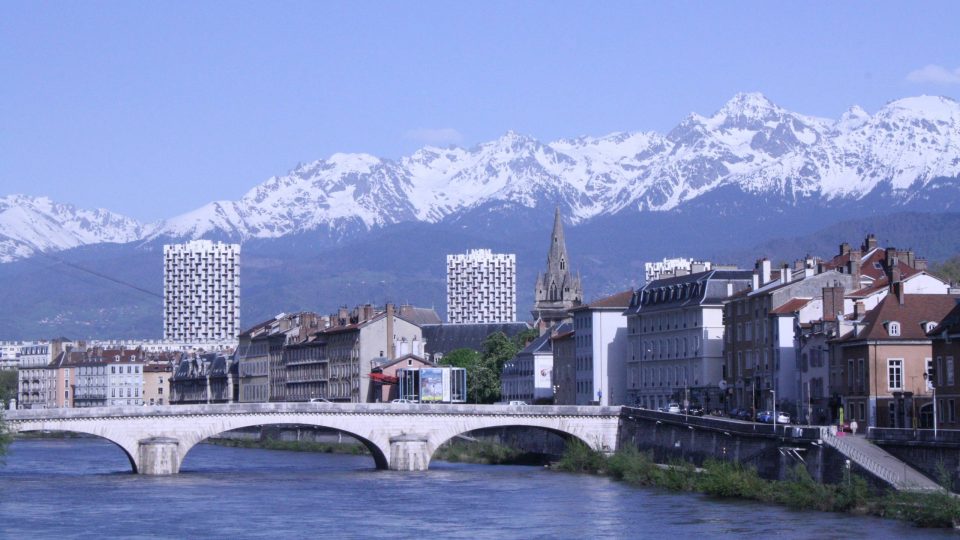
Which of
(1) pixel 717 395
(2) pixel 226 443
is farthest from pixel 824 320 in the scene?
(2) pixel 226 443

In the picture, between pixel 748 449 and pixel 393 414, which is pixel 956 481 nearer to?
pixel 748 449

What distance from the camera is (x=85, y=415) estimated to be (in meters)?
97.2

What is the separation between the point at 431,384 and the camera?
484ft

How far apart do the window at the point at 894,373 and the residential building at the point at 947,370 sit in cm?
537

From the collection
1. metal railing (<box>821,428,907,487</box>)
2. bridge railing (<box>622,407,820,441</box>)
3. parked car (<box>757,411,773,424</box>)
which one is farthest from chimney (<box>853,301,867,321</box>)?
metal railing (<box>821,428,907,487</box>)

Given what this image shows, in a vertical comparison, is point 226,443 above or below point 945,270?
below

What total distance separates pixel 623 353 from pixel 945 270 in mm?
50864

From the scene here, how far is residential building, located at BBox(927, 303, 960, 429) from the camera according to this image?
2961 inches

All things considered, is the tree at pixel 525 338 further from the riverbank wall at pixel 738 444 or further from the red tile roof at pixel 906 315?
the red tile roof at pixel 906 315

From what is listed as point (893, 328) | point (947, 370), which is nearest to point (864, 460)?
point (947, 370)

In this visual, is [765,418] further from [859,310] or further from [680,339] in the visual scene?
[680,339]

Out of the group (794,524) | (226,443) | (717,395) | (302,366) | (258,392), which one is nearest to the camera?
(794,524)

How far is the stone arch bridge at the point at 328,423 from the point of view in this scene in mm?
97500

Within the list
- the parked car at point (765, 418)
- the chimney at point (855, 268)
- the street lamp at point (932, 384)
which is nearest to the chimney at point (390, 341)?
the chimney at point (855, 268)
